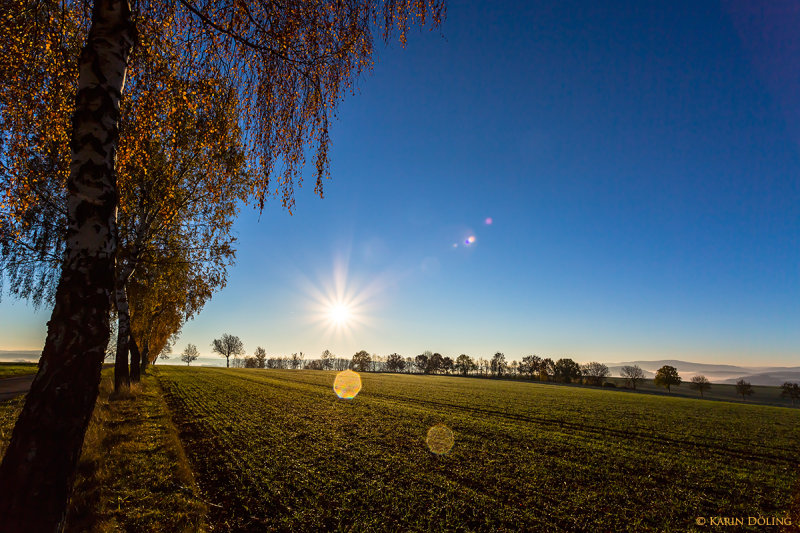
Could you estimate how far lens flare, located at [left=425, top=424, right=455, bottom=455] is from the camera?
1318 centimetres

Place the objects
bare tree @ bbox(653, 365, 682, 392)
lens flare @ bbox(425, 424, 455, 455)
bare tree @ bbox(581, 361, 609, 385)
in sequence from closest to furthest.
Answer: lens flare @ bbox(425, 424, 455, 455) < bare tree @ bbox(653, 365, 682, 392) < bare tree @ bbox(581, 361, 609, 385)

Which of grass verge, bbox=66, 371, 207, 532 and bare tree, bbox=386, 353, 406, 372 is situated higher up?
grass verge, bbox=66, 371, 207, 532

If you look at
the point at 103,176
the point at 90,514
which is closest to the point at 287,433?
the point at 90,514

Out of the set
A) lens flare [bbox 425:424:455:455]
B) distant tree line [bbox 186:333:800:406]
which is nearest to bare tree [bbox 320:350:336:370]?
distant tree line [bbox 186:333:800:406]

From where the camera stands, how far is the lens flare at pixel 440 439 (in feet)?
43.2

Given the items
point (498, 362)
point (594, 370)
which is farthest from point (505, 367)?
point (594, 370)

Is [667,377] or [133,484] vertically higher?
[133,484]

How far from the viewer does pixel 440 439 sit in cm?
1502

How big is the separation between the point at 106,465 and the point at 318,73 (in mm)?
10323

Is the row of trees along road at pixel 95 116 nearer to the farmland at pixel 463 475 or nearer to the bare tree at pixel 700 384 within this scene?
the farmland at pixel 463 475

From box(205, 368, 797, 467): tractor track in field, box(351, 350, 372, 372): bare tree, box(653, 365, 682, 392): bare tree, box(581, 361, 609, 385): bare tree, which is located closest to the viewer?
box(205, 368, 797, 467): tractor track in field

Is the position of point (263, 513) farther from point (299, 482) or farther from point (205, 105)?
point (205, 105)

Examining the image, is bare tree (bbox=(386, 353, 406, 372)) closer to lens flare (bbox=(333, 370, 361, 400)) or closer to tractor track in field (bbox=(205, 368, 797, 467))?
lens flare (bbox=(333, 370, 361, 400))

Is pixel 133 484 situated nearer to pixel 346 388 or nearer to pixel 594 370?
pixel 346 388
